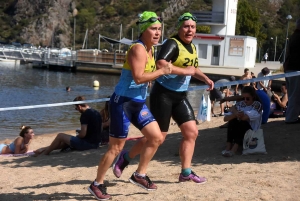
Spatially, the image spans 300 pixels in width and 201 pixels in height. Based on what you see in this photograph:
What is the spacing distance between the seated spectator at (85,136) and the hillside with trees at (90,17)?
89.8 metres

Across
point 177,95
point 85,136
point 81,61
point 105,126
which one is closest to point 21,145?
point 85,136

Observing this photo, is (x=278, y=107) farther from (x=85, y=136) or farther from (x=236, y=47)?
(x=236, y=47)

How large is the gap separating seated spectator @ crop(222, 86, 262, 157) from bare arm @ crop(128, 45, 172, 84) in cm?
296

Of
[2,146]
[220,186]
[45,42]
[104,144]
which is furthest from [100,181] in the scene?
[45,42]

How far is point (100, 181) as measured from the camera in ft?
17.6

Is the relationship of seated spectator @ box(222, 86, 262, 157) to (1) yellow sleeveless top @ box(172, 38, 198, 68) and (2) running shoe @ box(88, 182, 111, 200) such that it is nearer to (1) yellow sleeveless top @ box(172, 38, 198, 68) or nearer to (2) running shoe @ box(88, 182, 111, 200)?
(1) yellow sleeveless top @ box(172, 38, 198, 68)

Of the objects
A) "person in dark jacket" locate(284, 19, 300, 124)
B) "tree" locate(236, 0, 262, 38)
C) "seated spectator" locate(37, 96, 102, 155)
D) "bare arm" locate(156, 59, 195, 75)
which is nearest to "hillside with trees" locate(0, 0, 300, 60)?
"tree" locate(236, 0, 262, 38)

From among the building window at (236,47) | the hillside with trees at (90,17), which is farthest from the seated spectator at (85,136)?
the hillside with trees at (90,17)

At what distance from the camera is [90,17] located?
115 meters

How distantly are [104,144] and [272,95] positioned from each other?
16.2 ft

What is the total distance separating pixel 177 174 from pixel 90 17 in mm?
111537

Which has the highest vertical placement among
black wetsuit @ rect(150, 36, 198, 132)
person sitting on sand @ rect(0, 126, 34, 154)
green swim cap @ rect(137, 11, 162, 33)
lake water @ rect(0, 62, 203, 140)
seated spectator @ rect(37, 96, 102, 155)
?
green swim cap @ rect(137, 11, 162, 33)

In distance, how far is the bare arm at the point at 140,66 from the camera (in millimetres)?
4965

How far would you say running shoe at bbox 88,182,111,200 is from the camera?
529 centimetres
